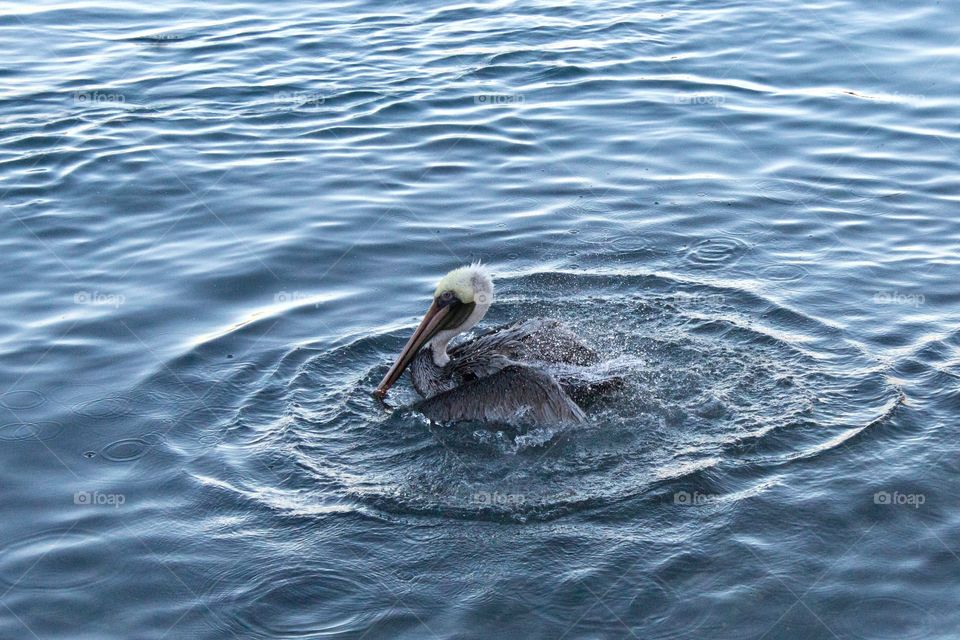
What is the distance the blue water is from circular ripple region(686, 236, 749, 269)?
81 millimetres

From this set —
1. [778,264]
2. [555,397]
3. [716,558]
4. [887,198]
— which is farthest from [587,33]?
[716,558]

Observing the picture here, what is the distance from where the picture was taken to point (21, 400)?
8477mm

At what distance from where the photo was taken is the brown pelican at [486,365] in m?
8.15

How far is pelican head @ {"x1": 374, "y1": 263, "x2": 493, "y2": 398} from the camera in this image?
28.5 feet

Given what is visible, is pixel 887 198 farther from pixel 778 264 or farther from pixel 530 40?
pixel 530 40

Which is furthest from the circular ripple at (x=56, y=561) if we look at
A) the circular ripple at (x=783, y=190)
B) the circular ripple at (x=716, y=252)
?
the circular ripple at (x=783, y=190)

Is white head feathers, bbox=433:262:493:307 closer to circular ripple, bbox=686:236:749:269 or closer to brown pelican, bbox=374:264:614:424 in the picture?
brown pelican, bbox=374:264:614:424

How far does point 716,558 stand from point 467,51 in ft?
33.8

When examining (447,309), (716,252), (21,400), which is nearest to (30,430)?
(21,400)

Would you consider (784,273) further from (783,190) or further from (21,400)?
(21,400)

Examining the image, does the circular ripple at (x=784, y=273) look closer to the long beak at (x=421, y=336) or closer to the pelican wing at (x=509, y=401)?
the pelican wing at (x=509, y=401)

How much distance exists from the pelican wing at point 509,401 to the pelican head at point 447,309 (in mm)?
412

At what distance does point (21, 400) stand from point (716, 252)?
5.80 metres

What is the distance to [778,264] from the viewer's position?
1036 cm
